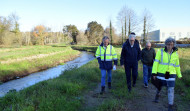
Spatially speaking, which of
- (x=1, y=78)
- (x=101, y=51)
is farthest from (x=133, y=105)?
(x=1, y=78)

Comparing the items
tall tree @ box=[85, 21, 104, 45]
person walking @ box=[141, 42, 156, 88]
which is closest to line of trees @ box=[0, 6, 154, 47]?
tall tree @ box=[85, 21, 104, 45]

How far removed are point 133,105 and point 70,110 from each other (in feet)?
5.95

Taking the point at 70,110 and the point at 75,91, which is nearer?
the point at 70,110

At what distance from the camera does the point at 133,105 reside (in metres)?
3.83

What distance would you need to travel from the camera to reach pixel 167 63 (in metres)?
3.32

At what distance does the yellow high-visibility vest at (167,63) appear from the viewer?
328cm

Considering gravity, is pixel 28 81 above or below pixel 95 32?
below

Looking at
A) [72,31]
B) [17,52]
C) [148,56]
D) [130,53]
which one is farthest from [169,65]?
[72,31]

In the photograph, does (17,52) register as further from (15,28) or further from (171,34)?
(171,34)

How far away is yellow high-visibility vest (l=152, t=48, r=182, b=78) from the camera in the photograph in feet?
10.8

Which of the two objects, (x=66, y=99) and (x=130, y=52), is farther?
(x=130, y=52)

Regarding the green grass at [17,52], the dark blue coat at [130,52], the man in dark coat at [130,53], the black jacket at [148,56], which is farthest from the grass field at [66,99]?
the green grass at [17,52]

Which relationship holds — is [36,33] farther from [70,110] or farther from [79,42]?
[70,110]

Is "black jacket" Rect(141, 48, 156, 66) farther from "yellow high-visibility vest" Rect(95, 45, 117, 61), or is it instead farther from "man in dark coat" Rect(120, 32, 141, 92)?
"yellow high-visibility vest" Rect(95, 45, 117, 61)
